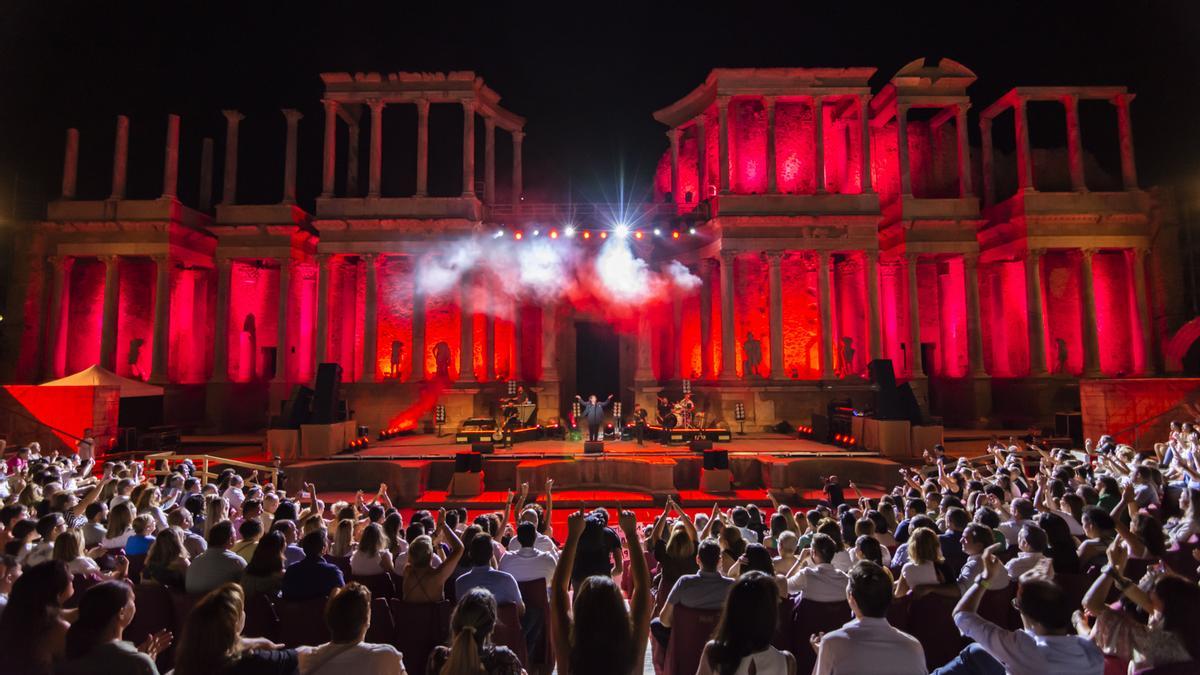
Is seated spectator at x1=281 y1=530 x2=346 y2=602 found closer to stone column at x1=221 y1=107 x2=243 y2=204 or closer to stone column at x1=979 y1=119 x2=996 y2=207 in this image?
stone column at x1=221 y1=107 x2=243 y2=204

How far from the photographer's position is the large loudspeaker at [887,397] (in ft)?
54.3

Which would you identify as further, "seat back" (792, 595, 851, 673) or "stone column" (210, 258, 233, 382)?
"stone column" (210, 258, 233, 382)

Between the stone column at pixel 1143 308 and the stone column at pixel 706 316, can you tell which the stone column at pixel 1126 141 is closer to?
the stone column at pixel 1143 308

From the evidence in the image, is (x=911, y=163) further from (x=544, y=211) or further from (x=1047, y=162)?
(x=544, y=211)

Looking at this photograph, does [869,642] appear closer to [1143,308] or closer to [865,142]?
[865,142]

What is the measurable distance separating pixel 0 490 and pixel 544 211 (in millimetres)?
20670

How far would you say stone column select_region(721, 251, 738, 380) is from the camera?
24984 millimetres

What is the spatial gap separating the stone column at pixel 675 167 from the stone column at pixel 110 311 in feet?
84.5

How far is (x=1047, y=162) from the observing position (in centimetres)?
3069

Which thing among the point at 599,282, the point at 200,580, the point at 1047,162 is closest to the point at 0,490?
the point at 200,580

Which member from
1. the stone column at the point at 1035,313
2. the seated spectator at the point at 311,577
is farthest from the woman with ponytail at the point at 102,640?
the stone column at the point at 1035,313

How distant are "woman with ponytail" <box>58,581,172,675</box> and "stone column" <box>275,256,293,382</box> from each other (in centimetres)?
2607

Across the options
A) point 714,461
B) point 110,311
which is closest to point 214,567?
point 714,461

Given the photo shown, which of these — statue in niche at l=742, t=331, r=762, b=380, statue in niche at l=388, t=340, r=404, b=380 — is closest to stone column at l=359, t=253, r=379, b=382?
statue in niche at l=388, t=340, r=404, b=380
